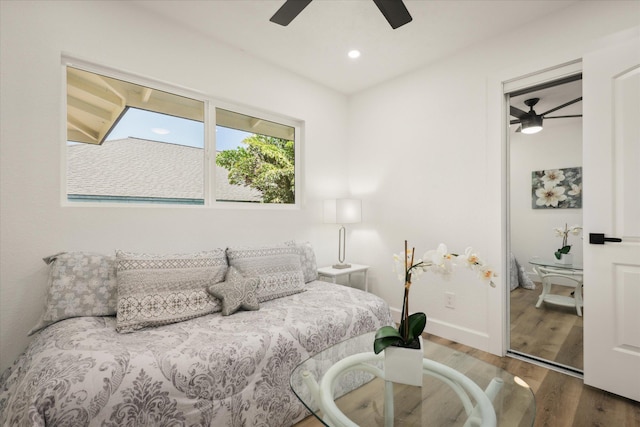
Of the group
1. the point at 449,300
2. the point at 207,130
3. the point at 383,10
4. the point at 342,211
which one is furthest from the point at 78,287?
the point at 449,300

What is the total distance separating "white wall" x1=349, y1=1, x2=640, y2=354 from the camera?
87.7 inches

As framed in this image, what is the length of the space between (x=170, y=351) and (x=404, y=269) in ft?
3.73

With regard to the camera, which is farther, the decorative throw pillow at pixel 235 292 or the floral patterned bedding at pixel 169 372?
the decorative throw pillow at pixel 235 292

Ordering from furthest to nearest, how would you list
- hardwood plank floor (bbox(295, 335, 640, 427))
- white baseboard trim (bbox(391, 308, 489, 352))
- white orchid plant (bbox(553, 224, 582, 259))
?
1. white baseboard trim (bbox(391, 308, 489, 352))
2. white orchid plant (bbox(553, 224, 582, 259))
3. hardwood plank floor (bbox(295, 335, 640, 427))

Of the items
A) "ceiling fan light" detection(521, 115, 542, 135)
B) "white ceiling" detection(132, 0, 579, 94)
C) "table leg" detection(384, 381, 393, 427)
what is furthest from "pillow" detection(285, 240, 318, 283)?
"ceiling fan light" detection(521, 115, 542, 135)

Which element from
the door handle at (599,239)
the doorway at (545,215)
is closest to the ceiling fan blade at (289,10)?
the doorway at (545,215)

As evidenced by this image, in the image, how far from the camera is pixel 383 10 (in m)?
1.73

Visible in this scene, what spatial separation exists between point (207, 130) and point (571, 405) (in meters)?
3.22

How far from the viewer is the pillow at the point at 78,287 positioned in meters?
1.65

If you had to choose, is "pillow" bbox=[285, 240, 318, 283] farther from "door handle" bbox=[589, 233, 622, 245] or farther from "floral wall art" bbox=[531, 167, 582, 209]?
"door handle" bbox=[589, 233, 622, 245]

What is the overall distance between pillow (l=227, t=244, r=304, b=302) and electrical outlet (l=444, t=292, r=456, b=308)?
139cm

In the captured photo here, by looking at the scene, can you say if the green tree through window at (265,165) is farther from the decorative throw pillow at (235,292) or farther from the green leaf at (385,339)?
the green leaf at (385,339)

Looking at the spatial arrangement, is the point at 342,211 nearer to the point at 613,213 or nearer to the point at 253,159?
the point at 253,159

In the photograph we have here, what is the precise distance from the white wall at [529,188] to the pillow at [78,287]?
298cm
